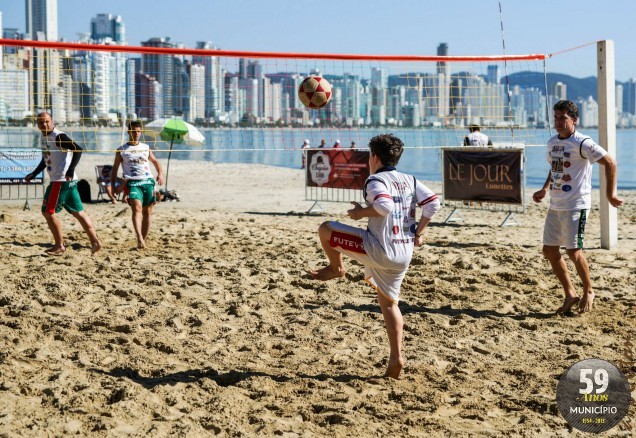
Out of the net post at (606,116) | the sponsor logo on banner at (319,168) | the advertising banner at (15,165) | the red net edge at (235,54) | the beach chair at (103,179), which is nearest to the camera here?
the red net edge at (235,54)

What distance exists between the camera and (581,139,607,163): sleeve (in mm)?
6137

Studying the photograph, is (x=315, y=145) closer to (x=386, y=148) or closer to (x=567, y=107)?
(x=567, y=107)

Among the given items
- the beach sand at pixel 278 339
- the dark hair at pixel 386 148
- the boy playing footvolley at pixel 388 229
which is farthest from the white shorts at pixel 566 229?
the dark hair at pixel 386 148

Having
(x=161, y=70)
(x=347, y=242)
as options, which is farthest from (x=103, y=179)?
(x=347, y=242)

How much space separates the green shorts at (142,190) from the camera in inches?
352

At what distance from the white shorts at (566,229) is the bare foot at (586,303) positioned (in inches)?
16.7

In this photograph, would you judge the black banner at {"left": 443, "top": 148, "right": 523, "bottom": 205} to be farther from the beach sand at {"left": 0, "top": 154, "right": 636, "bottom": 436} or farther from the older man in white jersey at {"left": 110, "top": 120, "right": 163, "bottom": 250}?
the older man in white jersey at {"left": 110, "top": 120, "right": 163, "bottom": 250}

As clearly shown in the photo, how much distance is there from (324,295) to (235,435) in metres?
3.03

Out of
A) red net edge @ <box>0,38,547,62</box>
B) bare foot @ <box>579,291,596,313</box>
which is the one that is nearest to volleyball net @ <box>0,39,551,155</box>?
red net edge @ <box>0,38,547,62</box>

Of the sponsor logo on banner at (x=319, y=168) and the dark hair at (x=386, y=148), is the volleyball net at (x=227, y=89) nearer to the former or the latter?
the sponsor logo on banner at (x=319, y=168)

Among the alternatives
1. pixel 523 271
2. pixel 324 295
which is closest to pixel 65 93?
pixel 324 295

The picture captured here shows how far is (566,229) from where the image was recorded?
6324mm

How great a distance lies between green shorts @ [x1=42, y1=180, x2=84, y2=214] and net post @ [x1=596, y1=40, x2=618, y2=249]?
5.98 m

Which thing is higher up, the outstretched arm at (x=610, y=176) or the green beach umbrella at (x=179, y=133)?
the green beach umbrella at (x=179, y=133)
